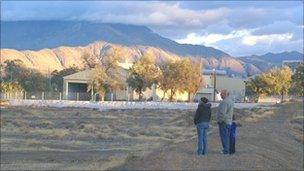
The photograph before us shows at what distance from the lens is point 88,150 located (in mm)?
28281

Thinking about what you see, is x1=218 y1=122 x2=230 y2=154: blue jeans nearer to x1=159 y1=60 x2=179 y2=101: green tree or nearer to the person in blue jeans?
the person in blue jeans

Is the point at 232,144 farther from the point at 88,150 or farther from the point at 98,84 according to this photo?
the point at 98,84

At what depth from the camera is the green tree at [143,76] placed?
124 m

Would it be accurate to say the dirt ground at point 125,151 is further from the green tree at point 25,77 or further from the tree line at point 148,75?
the green tree at point 25,77

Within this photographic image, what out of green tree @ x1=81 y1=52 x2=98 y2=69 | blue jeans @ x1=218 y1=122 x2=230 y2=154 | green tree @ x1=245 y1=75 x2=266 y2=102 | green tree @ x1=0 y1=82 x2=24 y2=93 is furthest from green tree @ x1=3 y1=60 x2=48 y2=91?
blue jeans @ x1=218 y1=122 x2=230 y2=154

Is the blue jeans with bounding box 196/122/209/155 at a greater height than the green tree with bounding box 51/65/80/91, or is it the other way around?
the green tree with bounding box 51/65/80/91

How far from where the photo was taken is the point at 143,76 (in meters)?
124

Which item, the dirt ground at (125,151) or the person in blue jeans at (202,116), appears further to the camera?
the person in blue jeans at (202,116)

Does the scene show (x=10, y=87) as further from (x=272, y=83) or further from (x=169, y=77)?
(x=272, y=83)

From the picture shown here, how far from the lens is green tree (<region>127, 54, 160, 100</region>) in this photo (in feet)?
407

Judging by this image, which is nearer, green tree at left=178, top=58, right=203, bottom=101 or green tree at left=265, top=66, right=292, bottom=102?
green tree at left=178, top=58, right=203, bottom=101

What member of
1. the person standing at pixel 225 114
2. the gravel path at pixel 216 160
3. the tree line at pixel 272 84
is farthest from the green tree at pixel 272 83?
the person standing at pixel 225 114

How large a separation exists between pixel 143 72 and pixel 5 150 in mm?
97205

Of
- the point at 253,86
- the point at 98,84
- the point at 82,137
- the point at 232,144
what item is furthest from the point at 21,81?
the point at 232,144
